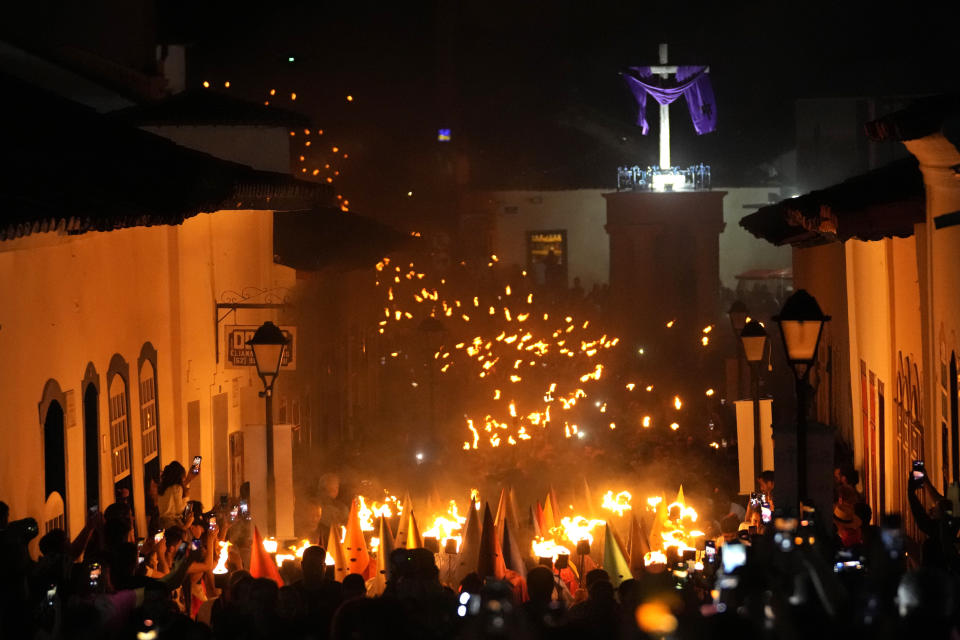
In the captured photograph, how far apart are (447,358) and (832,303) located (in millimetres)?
9710

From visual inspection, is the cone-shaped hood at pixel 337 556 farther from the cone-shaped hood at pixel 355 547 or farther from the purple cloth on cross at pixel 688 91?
the purple cloth on cross at pixel 688 91

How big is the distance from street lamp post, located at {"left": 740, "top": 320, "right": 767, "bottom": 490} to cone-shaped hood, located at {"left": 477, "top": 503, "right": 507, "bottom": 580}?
3.46 meters

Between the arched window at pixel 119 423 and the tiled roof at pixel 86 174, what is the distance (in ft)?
7.29

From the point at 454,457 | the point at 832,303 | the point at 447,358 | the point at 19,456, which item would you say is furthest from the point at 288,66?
the point at 19,456

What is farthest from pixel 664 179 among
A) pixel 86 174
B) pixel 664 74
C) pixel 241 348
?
pixel 86 174

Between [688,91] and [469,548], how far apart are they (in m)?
30.5

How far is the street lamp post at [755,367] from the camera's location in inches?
561

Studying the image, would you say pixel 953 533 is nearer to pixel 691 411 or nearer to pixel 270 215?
pixel 270 215

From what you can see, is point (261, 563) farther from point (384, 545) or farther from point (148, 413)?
point (148, 413)

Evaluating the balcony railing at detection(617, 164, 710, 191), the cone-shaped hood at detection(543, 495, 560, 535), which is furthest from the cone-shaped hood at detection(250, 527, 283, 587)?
the balcony railing at detection(617, 164, 710, 191)

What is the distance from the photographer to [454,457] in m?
21.8

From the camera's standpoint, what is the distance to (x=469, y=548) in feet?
41.7

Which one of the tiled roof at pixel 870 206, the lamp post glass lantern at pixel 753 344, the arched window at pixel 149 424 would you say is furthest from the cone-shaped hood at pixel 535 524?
the arched window at pixel 149 424

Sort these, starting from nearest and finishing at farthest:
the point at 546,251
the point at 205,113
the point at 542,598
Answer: the point at 542,598 → the point at 205,113 → the point at 546,251
